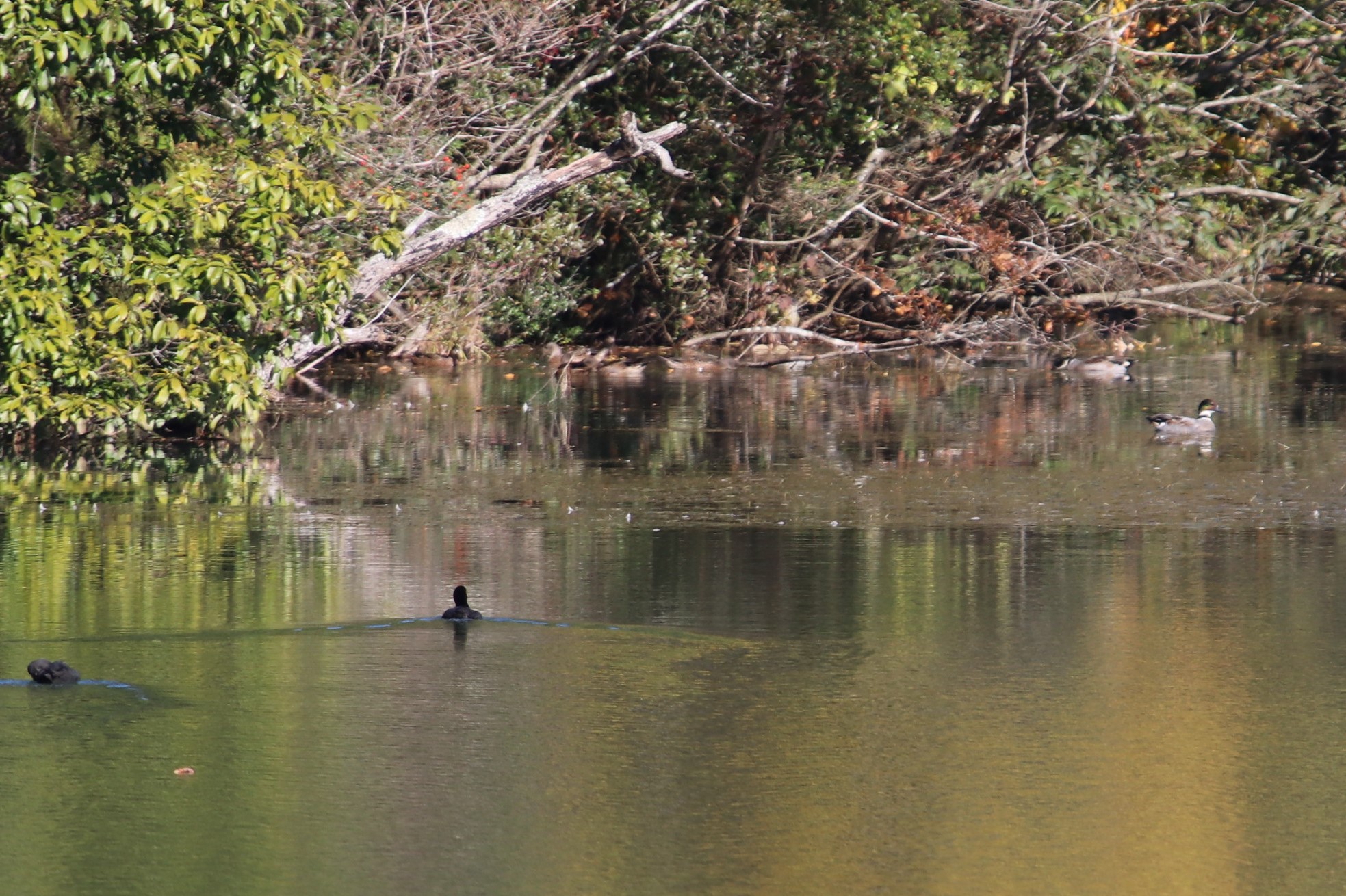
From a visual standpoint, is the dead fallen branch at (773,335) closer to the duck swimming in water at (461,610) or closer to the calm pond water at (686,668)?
the calm pond water at (686,668)

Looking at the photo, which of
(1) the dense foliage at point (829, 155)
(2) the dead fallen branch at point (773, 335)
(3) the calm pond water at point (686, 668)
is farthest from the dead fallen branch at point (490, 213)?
(3) the calm pond water at point (686, 668)

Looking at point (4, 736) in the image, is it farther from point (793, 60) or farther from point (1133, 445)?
point (793, 60)

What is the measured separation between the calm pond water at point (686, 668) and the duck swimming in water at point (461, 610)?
0.09 meters

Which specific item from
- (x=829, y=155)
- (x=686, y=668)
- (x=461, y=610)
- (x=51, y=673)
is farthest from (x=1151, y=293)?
(x=51, y=673)

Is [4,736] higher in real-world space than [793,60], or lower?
lower

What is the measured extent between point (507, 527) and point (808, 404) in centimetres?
690

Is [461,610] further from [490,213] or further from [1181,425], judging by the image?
[490,213]

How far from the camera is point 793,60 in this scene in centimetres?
2306

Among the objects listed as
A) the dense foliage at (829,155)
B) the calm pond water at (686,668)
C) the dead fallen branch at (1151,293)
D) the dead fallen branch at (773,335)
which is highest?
the dense foliage at (829,155)

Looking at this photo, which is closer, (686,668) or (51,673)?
(51,673)

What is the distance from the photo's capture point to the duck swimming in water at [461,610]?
9.23 meters

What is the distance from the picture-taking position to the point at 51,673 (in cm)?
800

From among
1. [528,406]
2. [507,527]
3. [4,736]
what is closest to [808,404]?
[528,406]

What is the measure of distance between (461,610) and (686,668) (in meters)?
1.27
